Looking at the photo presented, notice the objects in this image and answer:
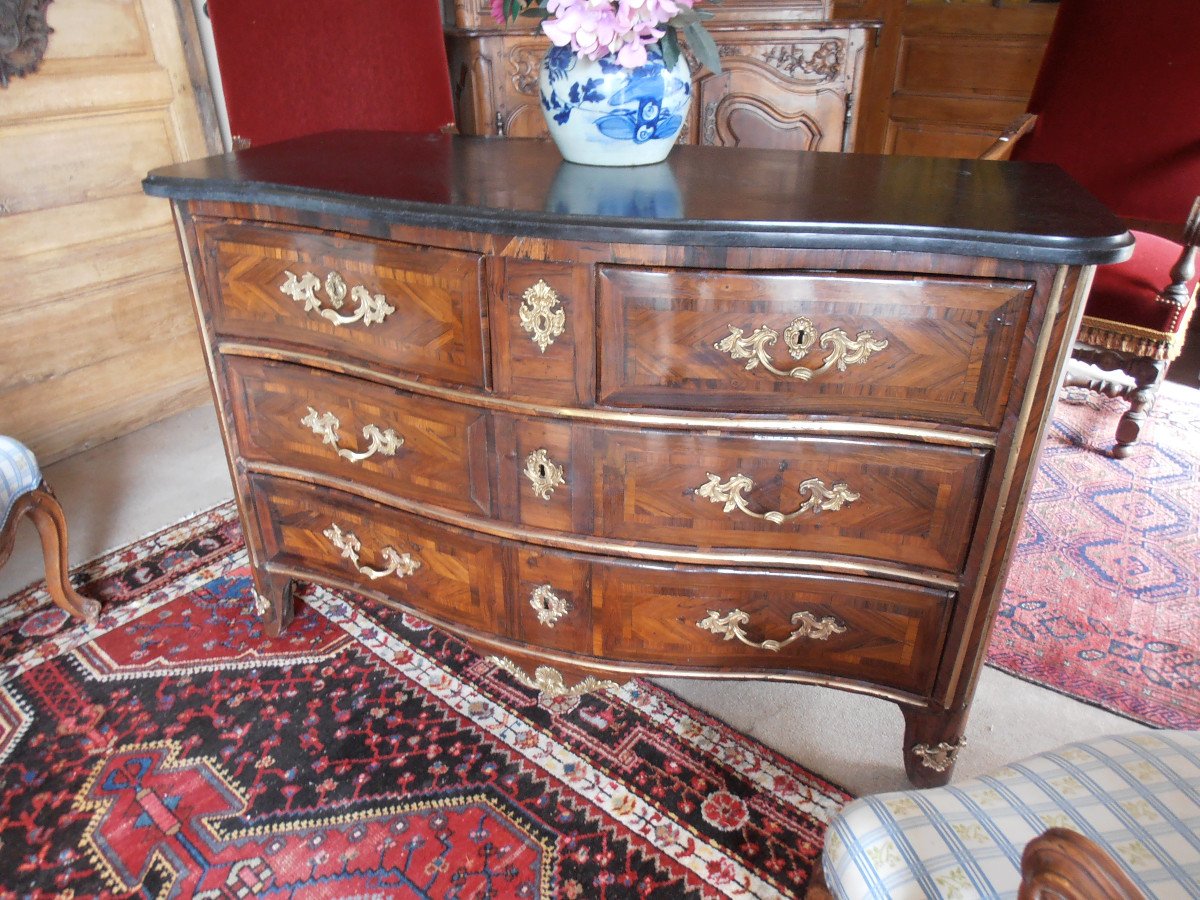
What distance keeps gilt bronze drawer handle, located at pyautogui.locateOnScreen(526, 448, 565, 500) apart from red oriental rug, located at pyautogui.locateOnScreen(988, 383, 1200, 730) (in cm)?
110

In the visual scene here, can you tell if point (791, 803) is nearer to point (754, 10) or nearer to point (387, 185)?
point (387, 185)

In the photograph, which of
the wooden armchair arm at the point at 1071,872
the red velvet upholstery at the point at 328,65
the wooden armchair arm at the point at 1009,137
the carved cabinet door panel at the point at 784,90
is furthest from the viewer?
the carved cabinet door panel at the point at 784,90

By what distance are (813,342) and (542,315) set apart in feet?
1.19

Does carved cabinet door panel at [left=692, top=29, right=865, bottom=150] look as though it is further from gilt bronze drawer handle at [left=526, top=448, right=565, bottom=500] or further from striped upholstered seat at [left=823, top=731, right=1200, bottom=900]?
striped upholstered seat at [left=823, top=731, right=1200, bottom=900]

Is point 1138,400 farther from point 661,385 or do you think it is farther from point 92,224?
point 92,224

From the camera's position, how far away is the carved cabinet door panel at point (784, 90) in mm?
2652

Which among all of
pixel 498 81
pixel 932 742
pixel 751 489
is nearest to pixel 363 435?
pixel 751 489

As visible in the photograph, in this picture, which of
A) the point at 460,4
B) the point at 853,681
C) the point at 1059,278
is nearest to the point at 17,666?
the point at 853,681

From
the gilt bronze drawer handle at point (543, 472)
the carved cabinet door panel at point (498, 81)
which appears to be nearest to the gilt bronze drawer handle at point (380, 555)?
the gilt bronze drawer handle at point (543, 472)

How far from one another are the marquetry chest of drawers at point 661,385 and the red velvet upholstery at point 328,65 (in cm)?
77

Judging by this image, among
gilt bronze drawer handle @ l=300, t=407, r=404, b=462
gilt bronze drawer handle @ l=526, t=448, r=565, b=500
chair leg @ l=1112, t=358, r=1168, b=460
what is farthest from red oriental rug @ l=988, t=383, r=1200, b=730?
gilt bronze drawer handle @ l=300, t=407, r=404, b=462

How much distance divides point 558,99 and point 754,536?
75cm

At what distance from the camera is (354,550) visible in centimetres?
155

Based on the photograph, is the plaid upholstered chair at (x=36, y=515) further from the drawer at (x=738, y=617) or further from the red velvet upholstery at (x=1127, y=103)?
the red velvet upholstery at (x=1127, y=103)
